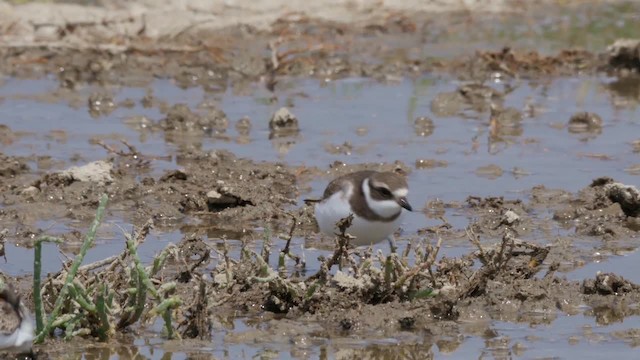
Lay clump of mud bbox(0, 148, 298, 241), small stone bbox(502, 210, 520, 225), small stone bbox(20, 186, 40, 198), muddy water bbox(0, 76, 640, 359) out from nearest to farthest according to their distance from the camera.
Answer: muddy water bbox(0, 76, 640, 359)
small stone bbox(502, 210, 520, 225)
clump of mud bbox(0, 148, 298, 241)
small stone bbox(20, 186, 40, 198)

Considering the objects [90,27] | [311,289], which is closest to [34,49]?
[90,27]

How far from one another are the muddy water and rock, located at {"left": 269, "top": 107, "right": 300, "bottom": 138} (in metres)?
0.11

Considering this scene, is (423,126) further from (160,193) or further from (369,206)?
(369,206)

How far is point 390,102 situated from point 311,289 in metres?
8.31

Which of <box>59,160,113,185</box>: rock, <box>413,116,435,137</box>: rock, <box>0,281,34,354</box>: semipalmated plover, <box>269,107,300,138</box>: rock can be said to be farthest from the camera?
<box>413,116,435,137</box>: rock

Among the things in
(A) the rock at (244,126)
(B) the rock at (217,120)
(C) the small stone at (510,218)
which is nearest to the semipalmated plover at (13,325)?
(C) the small stone at (510,218)

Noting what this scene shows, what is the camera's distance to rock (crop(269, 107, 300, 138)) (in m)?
14.7

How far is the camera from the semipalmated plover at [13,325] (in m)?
7.15

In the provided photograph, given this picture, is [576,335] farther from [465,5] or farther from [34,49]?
[465,5]

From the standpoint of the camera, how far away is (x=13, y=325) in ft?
23.6

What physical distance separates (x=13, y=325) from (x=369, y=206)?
3.03 metres

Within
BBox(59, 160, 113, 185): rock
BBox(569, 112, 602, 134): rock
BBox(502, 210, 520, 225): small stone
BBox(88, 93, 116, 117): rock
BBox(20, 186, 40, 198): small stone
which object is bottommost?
BBox(502, 210, 520, 225): small stone

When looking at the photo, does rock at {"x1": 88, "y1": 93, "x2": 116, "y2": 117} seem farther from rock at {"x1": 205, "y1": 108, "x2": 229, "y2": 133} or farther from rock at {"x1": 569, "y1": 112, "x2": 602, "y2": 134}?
rock at {"x1": 569, "y1": 112, "x2": 602, "y2": 134}

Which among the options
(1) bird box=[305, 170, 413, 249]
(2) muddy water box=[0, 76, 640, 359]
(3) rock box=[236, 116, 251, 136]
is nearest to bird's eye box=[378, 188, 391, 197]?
(1) bird box=[305, 170, 413, 249]
